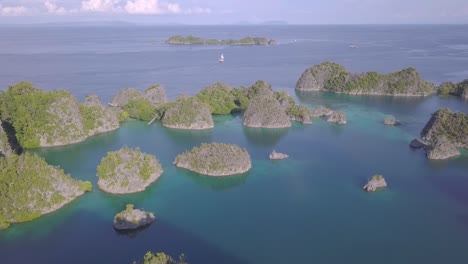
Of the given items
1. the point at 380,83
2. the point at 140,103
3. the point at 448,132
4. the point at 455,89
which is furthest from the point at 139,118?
the point at 455,89

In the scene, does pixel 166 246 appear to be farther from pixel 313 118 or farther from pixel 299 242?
pixel 313 118

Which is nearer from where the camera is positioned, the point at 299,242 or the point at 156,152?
the point at 299,242

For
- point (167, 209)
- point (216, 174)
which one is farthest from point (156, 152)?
point (167, 209)

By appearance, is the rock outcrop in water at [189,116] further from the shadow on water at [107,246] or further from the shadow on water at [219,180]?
the shadow on water at [107,246]

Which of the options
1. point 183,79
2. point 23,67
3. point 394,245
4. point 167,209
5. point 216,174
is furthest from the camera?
point 23,67

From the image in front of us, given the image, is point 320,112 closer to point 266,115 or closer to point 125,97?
point 266,115

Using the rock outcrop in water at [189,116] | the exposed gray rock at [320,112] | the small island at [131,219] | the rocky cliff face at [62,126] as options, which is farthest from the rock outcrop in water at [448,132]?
the rocky cliff face at [62,126]

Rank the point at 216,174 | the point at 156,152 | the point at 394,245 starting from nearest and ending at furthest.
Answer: the point at 394,245 < the point at 216,174 < the point at 156,152
